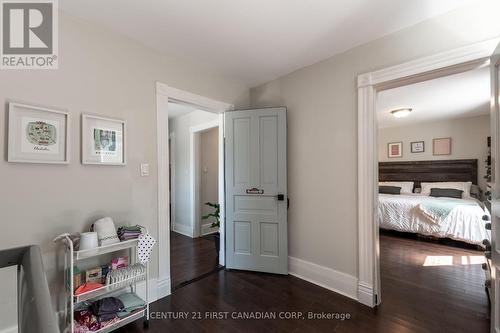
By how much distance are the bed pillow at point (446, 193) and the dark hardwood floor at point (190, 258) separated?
482 centimetres

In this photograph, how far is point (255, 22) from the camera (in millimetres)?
1919

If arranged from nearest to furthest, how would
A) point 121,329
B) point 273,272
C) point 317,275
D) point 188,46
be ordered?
1. point 121,329
2. point 188,46
3. point 317,275
4. point 273,272

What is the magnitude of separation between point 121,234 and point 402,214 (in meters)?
4.66

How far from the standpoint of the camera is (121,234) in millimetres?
1886

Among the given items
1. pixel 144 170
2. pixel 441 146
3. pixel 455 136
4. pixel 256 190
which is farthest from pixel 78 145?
pixel 455 136

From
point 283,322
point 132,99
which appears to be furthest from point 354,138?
point 132,99

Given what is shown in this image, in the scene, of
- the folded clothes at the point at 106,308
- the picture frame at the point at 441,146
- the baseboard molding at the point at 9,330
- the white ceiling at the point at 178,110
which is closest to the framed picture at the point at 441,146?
the picture frame at the point at 441,146

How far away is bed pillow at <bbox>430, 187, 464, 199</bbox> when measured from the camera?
470cm

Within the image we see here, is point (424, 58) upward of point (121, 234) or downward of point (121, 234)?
upward

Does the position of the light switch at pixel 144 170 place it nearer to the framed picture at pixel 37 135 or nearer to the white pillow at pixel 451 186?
the framed picture at pixel 37 135

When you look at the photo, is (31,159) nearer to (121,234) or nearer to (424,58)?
(121,234)

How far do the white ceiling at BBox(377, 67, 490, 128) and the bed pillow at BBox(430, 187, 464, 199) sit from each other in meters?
1.63

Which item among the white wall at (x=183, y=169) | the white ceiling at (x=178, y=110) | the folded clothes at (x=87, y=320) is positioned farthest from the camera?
the white wall at (x=183, y=169)

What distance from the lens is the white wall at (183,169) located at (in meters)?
4.55
